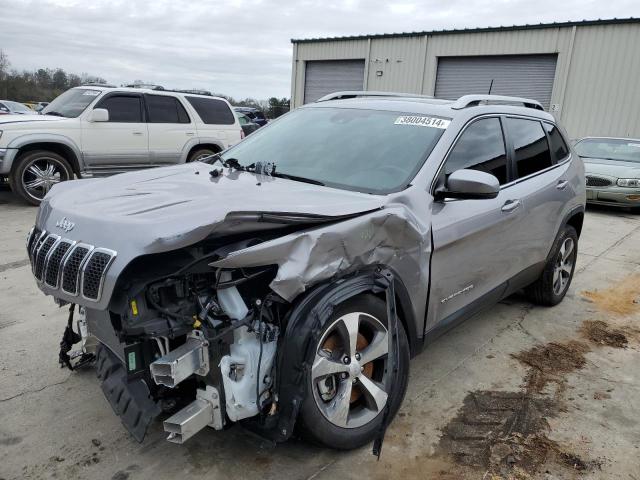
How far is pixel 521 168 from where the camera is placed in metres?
4.08

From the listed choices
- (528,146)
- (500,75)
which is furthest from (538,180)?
(500,75)

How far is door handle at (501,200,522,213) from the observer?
3.72m

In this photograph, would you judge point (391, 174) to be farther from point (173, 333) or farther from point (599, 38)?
point (599, 38)

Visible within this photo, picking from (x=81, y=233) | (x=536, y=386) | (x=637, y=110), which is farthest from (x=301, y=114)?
(x=637, y=110)

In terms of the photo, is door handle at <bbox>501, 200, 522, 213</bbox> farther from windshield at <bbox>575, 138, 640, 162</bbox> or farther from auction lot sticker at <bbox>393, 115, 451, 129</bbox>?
windshield at <bbox>575, 138, 640, 162</bbox>

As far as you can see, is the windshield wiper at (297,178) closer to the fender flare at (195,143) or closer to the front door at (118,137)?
the front door at (118,137)

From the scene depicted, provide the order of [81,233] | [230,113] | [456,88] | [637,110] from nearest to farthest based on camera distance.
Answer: [81,233], [230,113], [637,110], [456,88]

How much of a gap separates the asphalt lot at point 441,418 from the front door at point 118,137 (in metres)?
4.79

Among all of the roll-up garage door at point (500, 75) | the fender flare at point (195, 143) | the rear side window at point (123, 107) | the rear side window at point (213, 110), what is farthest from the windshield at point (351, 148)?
the roll-up garage door at point (500, 75)

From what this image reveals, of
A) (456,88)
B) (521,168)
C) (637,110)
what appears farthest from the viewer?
(456,88)

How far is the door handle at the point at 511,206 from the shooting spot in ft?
12.2

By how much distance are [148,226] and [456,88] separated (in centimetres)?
2144

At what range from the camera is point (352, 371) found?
2617 mm

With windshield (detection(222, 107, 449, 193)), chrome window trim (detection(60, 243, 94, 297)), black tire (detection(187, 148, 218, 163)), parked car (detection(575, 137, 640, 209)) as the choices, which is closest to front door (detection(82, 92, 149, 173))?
black tire (detection(187, 148, 218, 163))
